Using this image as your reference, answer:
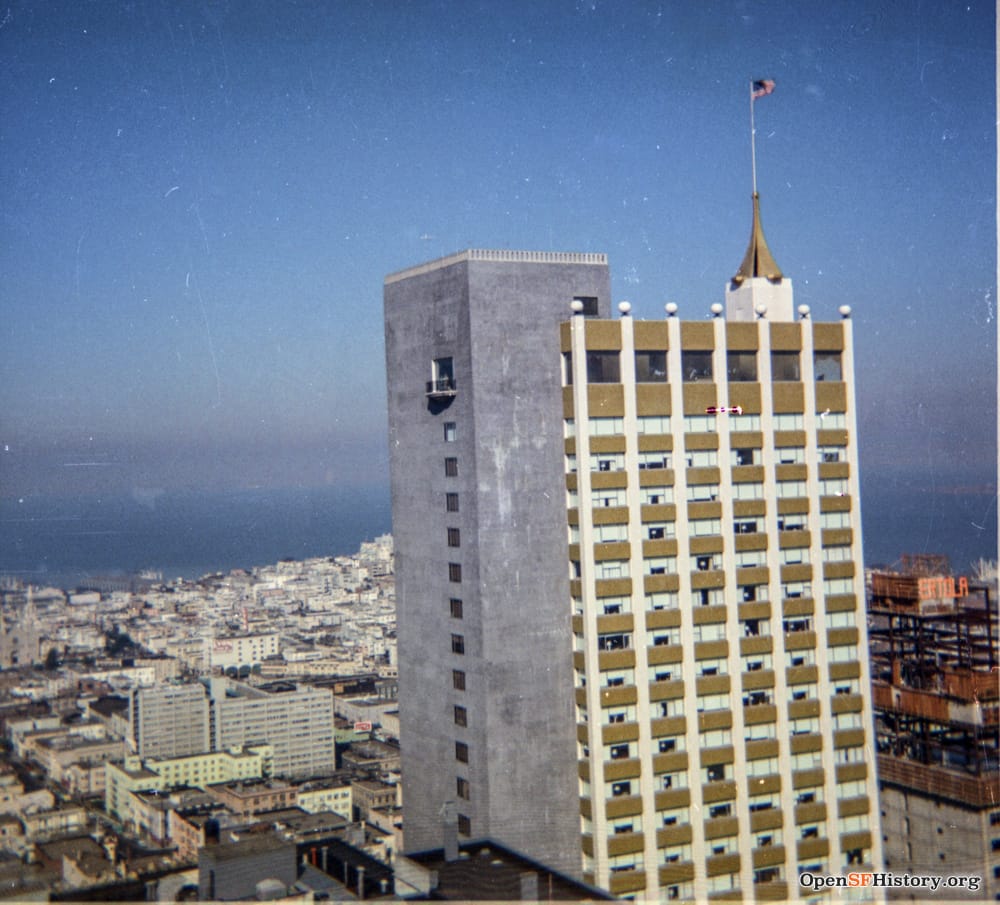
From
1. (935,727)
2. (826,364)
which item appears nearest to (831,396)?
(826,364)

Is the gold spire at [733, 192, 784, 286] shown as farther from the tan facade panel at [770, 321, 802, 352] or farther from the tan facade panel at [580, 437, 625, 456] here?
the tan facade panel at [580, 437, 625, 456]

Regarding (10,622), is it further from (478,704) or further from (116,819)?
(116,819)

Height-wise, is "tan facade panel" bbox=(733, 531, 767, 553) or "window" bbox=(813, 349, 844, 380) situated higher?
"window" bbox=(813, 349, 844, 380)

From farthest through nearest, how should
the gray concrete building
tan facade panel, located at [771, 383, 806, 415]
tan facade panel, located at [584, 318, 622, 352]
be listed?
tan facade panel, located at [771, 383, 806, 415] < tan facade panel, located at [584, 318, 622, 352] < the gray concrete building

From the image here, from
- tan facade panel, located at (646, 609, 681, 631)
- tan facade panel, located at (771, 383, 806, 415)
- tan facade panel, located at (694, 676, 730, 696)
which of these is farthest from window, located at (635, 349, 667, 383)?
tan facade panel, located at (694, 676, 730, 696)

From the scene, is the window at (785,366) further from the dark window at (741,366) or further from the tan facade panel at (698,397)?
the tan facade panel at (698,397)

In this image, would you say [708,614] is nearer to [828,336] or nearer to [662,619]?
[662,619]

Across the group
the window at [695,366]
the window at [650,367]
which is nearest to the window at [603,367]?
the window at [650,367]
